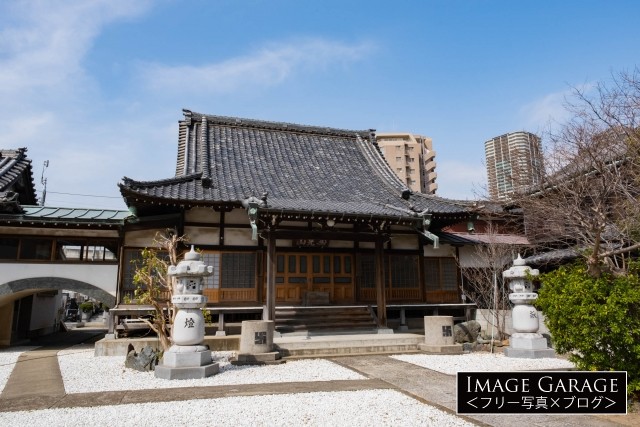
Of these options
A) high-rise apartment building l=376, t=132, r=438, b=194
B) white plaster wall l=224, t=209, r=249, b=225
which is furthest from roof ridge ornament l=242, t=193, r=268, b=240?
high-rise apartment building l=376, t=132, r=438, b=194

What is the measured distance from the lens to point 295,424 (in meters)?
6.31

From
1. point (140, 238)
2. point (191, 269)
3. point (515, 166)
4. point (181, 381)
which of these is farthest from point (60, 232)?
point (515, 166)

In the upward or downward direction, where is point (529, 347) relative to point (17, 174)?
downward

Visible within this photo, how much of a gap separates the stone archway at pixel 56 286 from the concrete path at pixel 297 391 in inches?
160

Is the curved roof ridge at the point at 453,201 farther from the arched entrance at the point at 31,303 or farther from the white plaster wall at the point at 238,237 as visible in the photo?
the arched entrance at the point at 31,303

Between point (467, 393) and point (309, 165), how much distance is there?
15.5 meters

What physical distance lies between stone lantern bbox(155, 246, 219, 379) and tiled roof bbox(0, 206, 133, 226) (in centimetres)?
593

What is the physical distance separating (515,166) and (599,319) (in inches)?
203

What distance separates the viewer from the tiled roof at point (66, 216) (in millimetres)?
14312

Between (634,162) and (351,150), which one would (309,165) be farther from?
(634,162)

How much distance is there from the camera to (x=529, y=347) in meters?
12.2

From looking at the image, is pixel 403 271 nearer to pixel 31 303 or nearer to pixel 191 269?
pixel 191 269

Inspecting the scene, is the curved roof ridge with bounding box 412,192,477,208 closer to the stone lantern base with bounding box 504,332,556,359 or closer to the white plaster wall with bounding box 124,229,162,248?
the stone lantern base with bounding box 504,332,556,359

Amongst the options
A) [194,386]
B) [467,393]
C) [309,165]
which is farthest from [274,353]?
[309,165]
